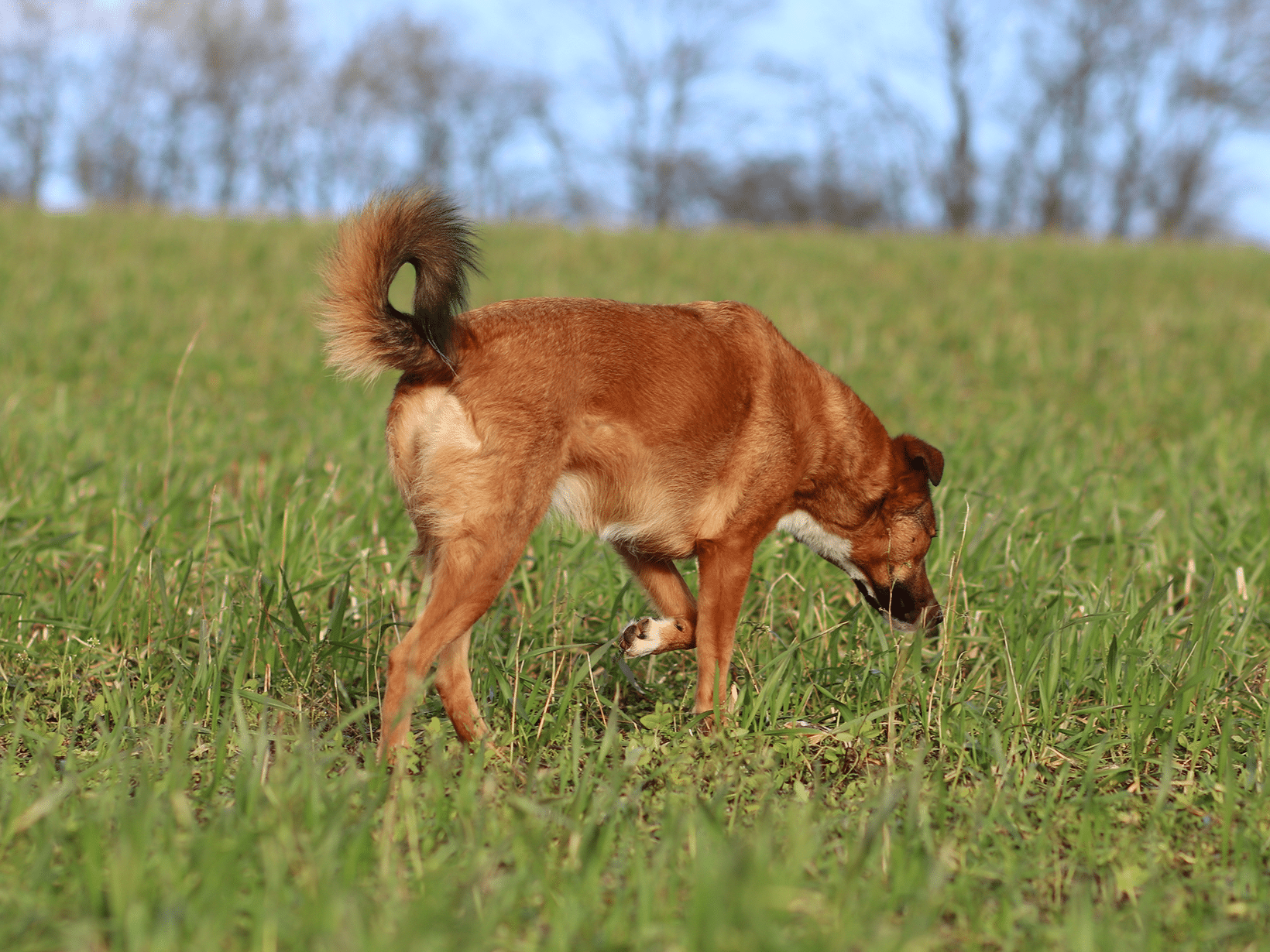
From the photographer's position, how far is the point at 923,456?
3.95m

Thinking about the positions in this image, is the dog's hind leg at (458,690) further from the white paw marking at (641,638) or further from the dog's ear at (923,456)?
the dog's ear at (923,456)

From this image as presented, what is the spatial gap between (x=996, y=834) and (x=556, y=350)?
184 centimetres

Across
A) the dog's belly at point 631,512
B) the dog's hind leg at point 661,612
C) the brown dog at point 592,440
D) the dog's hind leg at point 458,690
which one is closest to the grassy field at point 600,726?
the dog's hind leg at point 458,690

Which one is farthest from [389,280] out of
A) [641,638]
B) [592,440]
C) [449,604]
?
[641,638]

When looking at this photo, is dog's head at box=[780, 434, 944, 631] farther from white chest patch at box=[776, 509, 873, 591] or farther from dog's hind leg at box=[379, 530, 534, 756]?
Result: dog's hind leg at box=[379, 530, 534, 756]

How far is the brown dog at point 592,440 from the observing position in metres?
2.95

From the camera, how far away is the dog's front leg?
11.4 feet

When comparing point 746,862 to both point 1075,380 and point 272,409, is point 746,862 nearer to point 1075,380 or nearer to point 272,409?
point 272,409

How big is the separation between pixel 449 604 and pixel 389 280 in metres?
1.00

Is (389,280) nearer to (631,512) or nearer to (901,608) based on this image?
(631,512)

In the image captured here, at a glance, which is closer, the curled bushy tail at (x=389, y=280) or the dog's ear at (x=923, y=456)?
the curled bushy tail at (x=389, y=280)

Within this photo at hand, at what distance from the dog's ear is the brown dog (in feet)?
0.03

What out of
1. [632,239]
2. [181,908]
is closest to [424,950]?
[181,908]

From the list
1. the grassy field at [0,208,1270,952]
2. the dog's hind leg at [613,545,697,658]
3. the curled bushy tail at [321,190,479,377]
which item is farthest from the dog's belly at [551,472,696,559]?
the curled bushy tail at [321,190,479,377]
